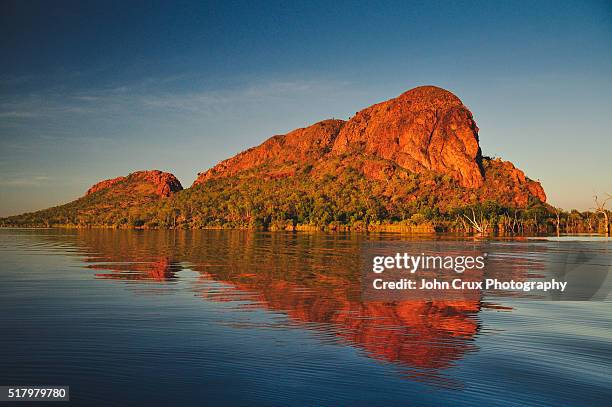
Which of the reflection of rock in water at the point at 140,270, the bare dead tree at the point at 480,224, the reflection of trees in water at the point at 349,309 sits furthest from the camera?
the bare dead tree at the point at 480,224

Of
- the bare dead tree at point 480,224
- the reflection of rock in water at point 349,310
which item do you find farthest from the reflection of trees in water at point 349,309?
the bare dead tree at point 480,224

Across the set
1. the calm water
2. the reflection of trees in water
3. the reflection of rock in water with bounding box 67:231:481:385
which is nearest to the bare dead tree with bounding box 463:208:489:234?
the reflection of trees in water

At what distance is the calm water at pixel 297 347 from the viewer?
12227 mm

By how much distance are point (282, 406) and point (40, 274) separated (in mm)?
29583

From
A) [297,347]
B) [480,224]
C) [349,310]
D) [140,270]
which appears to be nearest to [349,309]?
[349,310]

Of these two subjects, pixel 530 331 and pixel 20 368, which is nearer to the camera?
pixel 20 368

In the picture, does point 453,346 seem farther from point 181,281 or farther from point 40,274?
point 40,274

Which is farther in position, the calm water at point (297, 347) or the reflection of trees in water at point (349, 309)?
the reflection of trees in water at point (349, 309)

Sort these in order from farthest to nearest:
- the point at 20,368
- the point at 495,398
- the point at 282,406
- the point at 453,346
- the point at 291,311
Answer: the point at 291,311, the point at 453,346, the point at 20,368, the point at 495,398, the point at 282,406

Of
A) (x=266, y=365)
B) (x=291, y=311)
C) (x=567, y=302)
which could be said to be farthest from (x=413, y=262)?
(x=266, y=365)

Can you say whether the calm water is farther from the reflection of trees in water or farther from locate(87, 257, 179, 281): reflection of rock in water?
locate(87, 257, 179, 281): reflection of rock in water

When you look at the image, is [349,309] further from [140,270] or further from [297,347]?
[140,270]

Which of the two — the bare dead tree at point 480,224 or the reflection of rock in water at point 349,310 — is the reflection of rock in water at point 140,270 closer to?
the reflection of rock in water at point 349,310

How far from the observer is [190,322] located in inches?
776
